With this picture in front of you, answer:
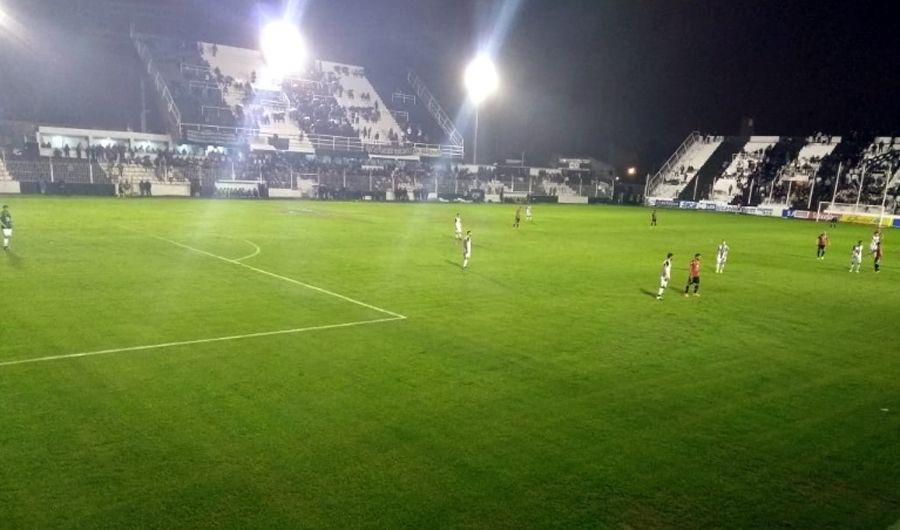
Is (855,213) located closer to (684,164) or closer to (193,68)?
(684,164)

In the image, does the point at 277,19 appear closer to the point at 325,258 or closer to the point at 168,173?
the point at 168,173

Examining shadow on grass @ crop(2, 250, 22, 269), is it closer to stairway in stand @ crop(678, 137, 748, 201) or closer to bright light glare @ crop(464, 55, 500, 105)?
bright light glare @ crop(464, 55, 500, 105)

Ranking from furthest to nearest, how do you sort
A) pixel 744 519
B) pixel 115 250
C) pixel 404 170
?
pixel 404 170 → pixel 115 250 → pixel 744 519

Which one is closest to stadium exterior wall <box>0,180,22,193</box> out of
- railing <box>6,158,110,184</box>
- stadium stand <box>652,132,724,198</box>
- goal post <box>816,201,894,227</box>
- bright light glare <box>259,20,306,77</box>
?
railing <box>6,158,110,184</box>

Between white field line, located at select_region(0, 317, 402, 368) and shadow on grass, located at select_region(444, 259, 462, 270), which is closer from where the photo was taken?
white field line, located at select_region(0, 317, 402, 368)

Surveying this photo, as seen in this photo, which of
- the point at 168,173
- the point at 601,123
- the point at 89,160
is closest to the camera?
the point at 89,160

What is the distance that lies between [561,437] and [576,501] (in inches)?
70.3

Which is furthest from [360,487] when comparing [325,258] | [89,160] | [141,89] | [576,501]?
[141,89]

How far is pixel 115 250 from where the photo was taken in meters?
24.6

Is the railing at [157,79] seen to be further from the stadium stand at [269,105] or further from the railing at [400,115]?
the railing at [400,115]

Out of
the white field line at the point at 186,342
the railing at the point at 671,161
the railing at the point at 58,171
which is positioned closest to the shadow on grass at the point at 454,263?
the white field line at the point at 186,342

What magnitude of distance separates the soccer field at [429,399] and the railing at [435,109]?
191 ft

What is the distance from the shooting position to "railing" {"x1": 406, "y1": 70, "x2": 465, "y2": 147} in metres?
79.6

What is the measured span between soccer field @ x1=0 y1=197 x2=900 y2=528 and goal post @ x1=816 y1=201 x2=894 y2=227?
4509cm
